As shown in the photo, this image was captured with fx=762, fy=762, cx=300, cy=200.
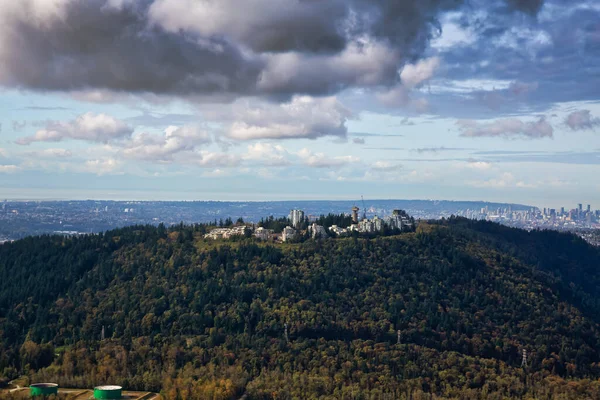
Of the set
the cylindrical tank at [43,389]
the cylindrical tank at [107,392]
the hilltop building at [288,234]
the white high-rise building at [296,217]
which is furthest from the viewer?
the white high-rise building at [296,217]

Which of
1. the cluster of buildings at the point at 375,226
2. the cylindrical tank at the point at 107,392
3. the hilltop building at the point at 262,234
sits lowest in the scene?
the cylindrical tank at the point at 107,392

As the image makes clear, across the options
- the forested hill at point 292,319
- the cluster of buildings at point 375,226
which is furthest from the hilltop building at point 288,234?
the cluster of buildings at point 375,226

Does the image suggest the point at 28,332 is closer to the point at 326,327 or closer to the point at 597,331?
the point at 326,327

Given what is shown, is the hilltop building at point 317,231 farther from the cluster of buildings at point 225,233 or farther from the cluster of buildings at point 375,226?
the cluster of buildings at point 225,233

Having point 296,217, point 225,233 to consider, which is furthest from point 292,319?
point 296,217

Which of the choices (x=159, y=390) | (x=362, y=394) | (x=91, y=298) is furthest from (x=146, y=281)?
(x=362, y=394)

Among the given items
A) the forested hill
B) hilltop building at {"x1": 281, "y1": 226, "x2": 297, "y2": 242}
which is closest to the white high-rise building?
hilltop building at {"x1": 281, "y1": 226, "x2": 297, "y2": 242}

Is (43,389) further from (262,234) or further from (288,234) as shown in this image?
(262,234)

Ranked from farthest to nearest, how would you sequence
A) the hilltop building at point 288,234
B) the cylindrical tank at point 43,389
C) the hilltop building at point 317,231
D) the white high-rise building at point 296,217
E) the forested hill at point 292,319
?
the white high-rise building at point 296,217 < the hilltop building at point 317,231 < the hilltop building at point 288,234 < the forested hill at point 292,319 < the cylindrical tank at point 43,389
